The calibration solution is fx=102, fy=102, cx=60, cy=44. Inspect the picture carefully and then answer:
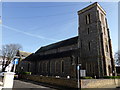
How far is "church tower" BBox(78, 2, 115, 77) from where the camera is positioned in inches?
874

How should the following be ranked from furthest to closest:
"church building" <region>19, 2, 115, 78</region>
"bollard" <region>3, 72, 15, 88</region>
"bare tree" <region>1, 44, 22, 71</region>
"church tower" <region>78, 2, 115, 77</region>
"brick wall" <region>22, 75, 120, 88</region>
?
"bare tree" <region>1, 44, 22, 71</region> < "church building" <region>19, 2, 115, 78</region> < "church tower" <region>78, 2, 115, 77</region> < "brick wall" <region>22, 75, 120, 88</region> < "bollard" <region>3, 72, 15, 88</region>

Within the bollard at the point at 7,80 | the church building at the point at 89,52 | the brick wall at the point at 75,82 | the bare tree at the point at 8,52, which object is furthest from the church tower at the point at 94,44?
the bare tree at the point at 8,52

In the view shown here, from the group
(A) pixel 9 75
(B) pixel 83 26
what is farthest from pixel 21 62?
(A) pixel 9 75

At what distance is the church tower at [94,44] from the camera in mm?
22188

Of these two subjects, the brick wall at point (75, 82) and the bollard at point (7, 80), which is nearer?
the bollard at point (7, 80)

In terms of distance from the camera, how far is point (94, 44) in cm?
2417

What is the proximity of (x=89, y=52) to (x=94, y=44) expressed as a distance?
229cm

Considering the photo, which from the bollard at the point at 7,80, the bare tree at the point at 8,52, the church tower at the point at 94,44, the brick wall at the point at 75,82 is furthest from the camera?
the bare tree at the point at 8,52

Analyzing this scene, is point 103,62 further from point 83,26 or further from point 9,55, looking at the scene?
point 9,55

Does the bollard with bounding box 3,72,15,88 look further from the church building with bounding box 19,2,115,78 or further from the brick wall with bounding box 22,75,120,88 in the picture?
the church building with bounding box 19,2,115,78

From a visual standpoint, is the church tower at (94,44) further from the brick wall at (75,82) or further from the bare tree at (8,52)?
the bare tree at (8,52)

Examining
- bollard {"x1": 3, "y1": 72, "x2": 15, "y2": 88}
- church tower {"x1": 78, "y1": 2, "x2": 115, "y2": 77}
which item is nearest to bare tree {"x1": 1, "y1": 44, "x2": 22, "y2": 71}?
church tower {"x1": 78, "y1": 2, "x2": 115, "y2": 77}

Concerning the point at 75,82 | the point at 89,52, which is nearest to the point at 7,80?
the point at 75,82

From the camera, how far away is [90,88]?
48.6ft
